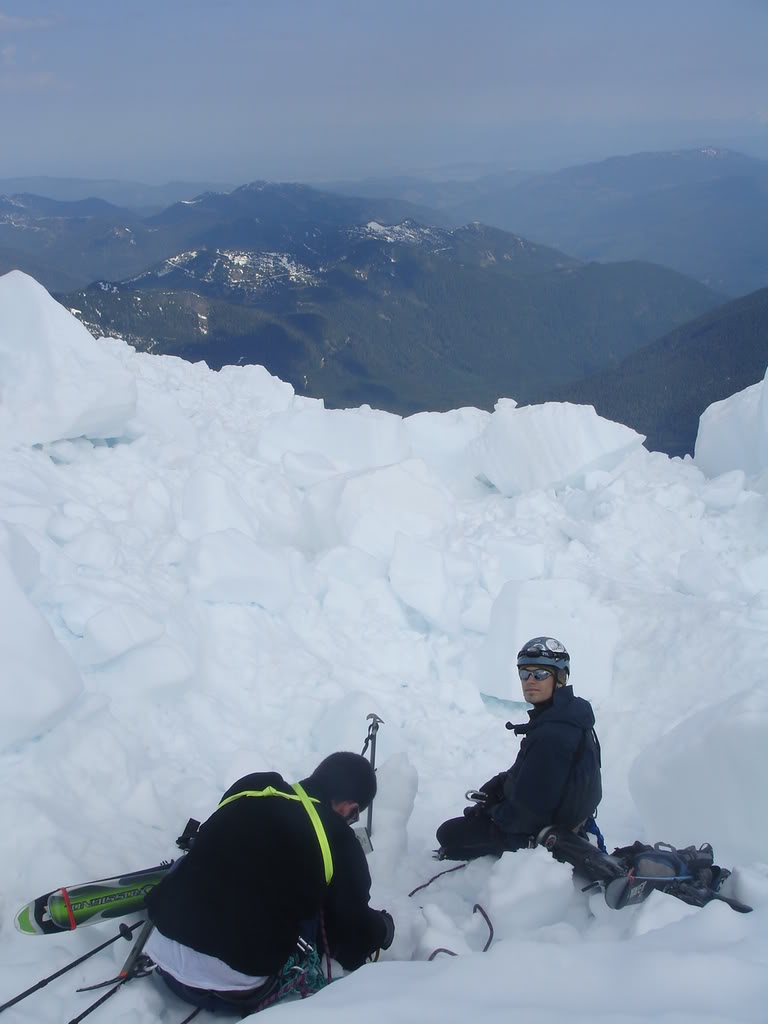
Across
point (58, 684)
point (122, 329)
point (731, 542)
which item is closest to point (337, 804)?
point (58, 684)

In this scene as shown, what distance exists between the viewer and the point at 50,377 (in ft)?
25.6

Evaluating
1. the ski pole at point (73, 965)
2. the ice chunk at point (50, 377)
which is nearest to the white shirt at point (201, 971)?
the ski pole at point (73, 965)

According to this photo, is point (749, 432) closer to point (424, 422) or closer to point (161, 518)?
point (424, 422)

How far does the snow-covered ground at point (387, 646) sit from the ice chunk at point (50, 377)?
0.11 ft

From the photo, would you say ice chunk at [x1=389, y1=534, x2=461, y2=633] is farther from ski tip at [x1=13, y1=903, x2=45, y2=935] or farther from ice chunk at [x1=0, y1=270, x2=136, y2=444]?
ski tip at [x1=13, y1=903, x2=45, y2=935]

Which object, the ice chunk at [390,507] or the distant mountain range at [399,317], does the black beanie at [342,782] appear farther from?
the distant mountain range at [399,317]

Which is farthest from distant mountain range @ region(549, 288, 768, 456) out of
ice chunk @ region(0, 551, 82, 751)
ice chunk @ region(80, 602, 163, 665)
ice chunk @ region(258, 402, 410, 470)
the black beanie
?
the black beanie

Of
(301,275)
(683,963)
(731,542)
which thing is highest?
(301,275)

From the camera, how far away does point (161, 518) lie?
7.14 meters

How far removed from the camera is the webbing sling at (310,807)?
2592mm

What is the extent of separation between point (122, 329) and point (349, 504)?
106 metres

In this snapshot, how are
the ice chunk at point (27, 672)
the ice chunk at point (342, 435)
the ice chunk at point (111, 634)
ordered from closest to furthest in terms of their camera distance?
the ice chunk at point (27, 672) < the ice chunk at point (111, 634) < the ice chunk at point (342, 435)

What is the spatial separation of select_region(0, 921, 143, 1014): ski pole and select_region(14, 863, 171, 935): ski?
2.9 inches

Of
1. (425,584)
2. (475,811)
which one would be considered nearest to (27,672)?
(475,811)
